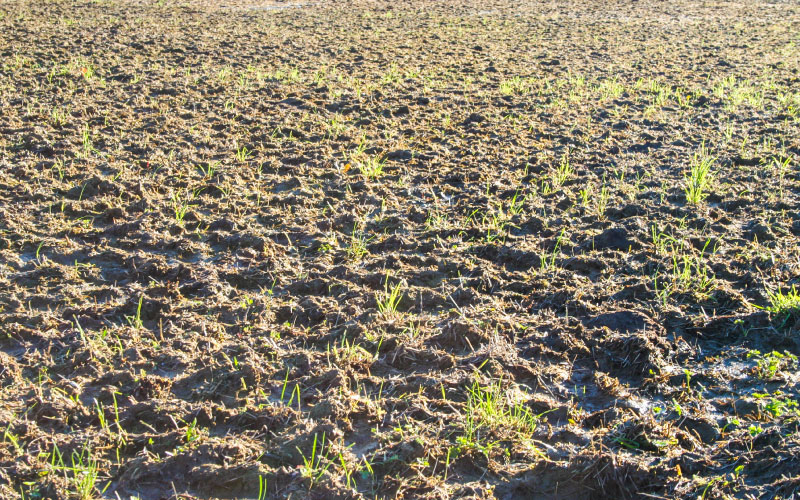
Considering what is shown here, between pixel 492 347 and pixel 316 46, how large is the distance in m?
6.23

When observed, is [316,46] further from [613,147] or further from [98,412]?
[98,412]

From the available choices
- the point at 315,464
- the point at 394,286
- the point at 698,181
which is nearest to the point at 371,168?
the point at 394,286

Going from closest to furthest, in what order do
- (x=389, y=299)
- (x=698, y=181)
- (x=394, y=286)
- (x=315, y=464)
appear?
(x=315, y=464), (x=389, y=299), (x=394, y=286), (x=698, y=181)

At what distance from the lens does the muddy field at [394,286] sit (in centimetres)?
210

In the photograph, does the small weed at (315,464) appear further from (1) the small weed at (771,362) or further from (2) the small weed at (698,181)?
(2) the small weed at (698,181)

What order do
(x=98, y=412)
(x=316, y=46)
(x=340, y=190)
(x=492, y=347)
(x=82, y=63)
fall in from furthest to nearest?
1. (x=316, y=46)
2. (x=82, y=63)
3. (x=340, y=190)
4. (x=492, y=347)
5. (x=98, y=412)

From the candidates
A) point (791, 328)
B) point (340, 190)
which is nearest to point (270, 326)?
point (340, 190)

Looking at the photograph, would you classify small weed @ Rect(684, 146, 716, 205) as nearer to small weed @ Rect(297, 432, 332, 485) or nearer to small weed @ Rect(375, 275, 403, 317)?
small weed @ Rect(375, 275, 403, 317)

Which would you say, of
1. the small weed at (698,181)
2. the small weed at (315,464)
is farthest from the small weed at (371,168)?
the small weed at (315,464)

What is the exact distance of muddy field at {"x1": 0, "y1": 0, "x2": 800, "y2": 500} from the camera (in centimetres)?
210

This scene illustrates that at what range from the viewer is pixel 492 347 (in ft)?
8.60

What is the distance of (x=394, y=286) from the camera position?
307 centimetres

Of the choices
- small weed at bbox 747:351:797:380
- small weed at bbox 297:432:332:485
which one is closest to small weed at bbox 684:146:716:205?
small weed at bbox 747:351:797:380

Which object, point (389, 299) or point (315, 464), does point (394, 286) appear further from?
point (315, 464)
